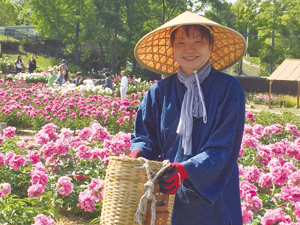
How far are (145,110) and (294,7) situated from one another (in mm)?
40730

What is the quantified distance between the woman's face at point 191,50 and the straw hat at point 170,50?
0.57 ft

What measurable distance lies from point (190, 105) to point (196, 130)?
0.41ft

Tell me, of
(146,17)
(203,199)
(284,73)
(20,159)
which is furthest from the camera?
(146,17)

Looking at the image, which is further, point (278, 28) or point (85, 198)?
point (278, 28)

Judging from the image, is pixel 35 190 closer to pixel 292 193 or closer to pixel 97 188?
pixel 97 188

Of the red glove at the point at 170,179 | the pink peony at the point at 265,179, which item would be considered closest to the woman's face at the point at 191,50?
the red glove at the point at 170,179

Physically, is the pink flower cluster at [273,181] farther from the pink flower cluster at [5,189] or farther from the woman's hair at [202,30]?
the pink flower cluster at [5,189]

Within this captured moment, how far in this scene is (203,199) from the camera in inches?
99.0

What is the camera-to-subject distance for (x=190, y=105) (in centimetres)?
263

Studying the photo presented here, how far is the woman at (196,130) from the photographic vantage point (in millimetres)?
2465

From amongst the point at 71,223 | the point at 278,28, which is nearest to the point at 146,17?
the point at 278,28

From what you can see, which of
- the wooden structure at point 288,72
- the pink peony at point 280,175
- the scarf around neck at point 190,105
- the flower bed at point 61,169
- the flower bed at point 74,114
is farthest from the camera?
the wooden structure at point 288,72

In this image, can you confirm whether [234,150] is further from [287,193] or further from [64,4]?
[64,4]

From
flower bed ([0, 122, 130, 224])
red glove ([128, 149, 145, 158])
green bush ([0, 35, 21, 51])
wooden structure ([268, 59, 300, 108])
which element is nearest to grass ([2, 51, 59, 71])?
green bush ([0, 35, 21, 51])
